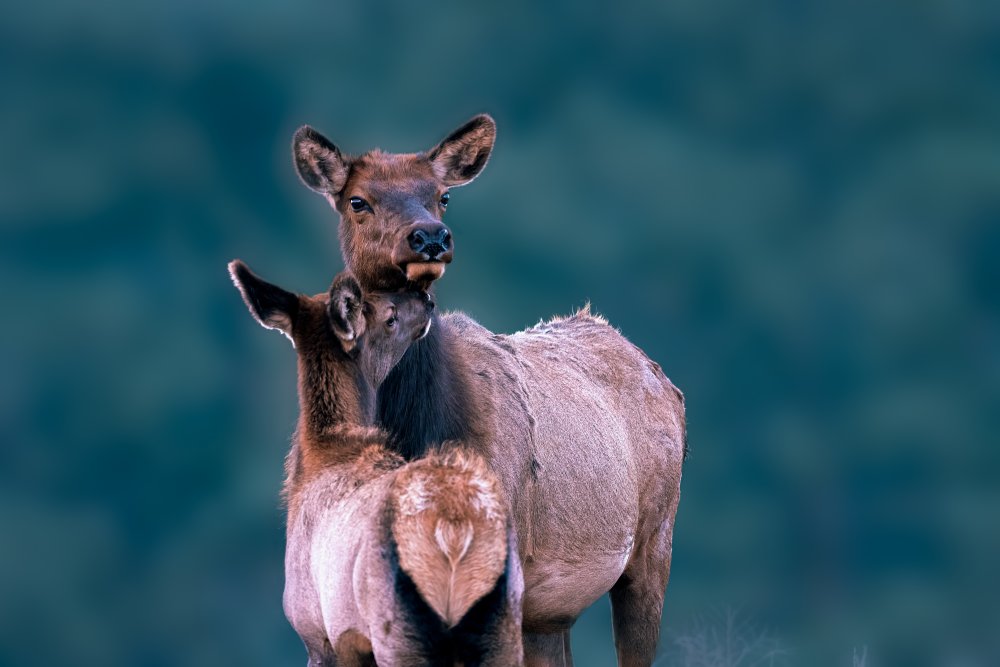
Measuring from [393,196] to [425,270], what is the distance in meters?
0.86

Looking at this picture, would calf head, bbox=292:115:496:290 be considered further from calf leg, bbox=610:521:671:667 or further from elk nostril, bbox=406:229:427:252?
calf leg, bbox=610:521:671:667

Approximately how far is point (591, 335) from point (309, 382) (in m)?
4.27

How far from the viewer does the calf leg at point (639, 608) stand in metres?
11.8

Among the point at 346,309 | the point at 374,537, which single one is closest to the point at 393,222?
the point at 346,309

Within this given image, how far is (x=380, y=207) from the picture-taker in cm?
1009

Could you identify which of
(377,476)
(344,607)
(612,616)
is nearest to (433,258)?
(377,476)

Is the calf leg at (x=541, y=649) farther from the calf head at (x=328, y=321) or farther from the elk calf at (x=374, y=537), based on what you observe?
the elk calf at (x=374, y=537)

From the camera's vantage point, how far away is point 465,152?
436 inches

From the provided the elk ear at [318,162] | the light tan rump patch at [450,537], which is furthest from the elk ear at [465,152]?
the light tan rump patch at [450,537]

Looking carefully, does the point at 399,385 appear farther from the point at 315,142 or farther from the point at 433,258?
the point at 315,142

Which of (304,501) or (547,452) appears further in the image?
(547,452)

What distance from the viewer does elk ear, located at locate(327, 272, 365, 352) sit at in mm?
8578

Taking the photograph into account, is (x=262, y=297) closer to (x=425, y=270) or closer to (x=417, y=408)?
(x=425, y=270)

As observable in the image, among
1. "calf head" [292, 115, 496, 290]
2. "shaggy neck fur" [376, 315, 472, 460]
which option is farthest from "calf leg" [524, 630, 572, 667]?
"calf head" [292, 115, 496, 290]
